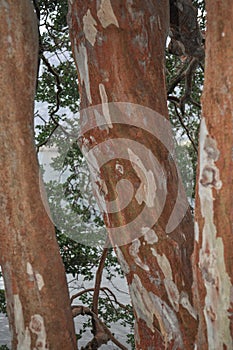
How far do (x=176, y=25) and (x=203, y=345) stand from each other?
6.13 feet

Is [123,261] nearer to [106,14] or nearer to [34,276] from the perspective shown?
[34,276]

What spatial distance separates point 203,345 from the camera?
5.06ft

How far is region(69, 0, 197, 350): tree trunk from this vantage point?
174cm

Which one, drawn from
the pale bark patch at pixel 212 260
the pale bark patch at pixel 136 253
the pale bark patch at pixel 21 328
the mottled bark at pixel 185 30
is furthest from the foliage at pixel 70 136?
the pale bark patch at pixel 212 260

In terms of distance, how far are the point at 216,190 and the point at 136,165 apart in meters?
0.40

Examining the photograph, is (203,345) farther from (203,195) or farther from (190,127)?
(190,127)

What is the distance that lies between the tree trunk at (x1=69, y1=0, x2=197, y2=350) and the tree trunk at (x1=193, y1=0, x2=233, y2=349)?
255 mm

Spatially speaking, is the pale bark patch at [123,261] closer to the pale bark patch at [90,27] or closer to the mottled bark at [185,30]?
the pale bark patch at [90,27]

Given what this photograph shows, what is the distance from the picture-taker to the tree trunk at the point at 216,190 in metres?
1.36

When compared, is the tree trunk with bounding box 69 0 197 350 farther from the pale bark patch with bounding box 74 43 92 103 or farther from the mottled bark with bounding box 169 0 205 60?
the mottled bark with bounding box 169 0 205 60

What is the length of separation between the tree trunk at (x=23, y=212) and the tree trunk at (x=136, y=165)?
201 mm

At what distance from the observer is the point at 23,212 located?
1736mm

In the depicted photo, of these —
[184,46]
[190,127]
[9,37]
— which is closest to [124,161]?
[9,37]

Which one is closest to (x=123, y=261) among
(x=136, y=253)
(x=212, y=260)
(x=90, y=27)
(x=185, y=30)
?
(x=136, y=253)
